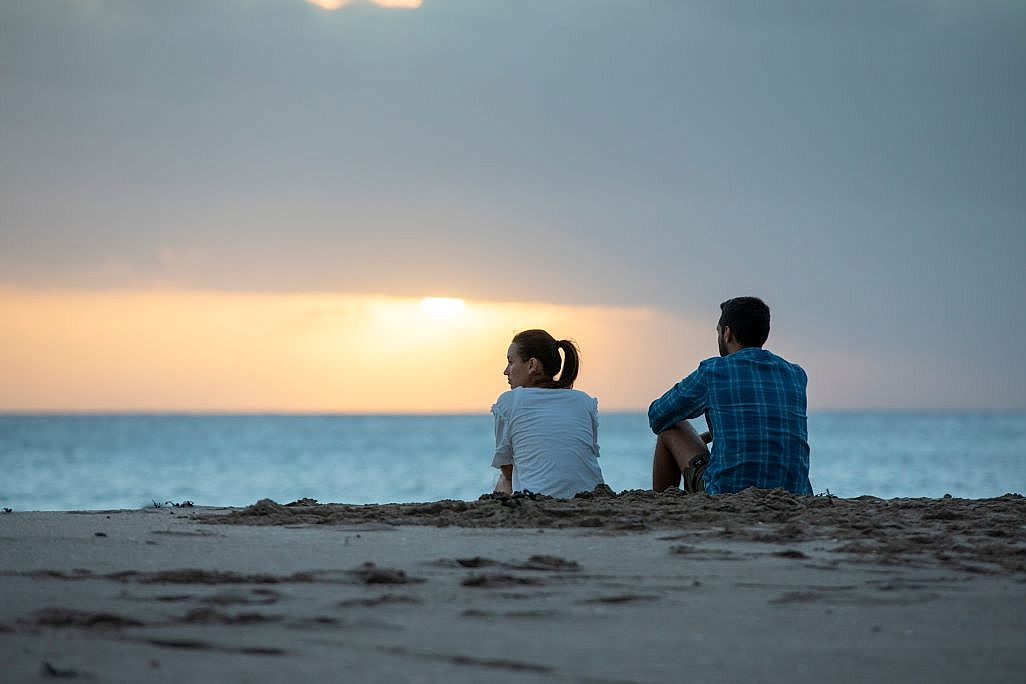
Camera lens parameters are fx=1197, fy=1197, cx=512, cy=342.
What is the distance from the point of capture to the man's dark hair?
596cm

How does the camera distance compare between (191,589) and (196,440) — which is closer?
(191,589)

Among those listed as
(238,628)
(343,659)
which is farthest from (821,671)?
(238,628)

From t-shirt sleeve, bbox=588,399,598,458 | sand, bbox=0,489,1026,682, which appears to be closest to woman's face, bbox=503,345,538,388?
t-shirt sleeve, bbox=588,399,598,458

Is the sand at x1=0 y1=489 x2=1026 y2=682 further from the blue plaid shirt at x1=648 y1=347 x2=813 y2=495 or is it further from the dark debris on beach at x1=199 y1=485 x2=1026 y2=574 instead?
the blue plaid shirt at x1=648 y1=347 x2=813 y2=495

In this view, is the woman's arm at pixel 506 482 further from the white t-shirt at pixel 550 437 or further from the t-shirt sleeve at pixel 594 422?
the t-shirt sleeve at pixel 594 422

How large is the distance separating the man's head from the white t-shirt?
0.80m

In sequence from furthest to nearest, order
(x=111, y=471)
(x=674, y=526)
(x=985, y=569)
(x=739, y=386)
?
(x=111, y=471), (x=739, y=386), (x=674, y=526), (x=985, y=569)

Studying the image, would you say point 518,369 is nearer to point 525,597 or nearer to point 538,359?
point 538,359

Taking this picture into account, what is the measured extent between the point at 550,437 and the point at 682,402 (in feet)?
2.24

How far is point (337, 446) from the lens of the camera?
56125mm

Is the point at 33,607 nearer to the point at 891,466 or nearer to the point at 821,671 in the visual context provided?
the point at 821,671

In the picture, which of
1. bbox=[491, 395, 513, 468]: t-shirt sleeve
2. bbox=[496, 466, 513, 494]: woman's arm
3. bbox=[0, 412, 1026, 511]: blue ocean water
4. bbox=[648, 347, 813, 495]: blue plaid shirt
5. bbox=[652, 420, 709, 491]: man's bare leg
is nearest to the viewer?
bbox=[648, 347, 813, 495]: blue plaid shirt

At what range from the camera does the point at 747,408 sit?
18.8ft

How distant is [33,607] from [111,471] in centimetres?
3422
